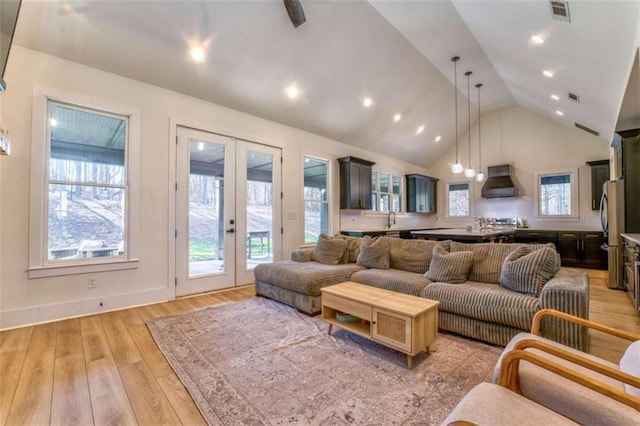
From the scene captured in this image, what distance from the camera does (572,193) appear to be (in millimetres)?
6711

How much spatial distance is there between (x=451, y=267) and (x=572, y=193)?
605cm

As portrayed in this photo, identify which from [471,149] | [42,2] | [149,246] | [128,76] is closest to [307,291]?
[149,246]

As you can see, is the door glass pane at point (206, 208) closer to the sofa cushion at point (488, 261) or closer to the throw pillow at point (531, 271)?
the sofa cushion at point (488, 261)

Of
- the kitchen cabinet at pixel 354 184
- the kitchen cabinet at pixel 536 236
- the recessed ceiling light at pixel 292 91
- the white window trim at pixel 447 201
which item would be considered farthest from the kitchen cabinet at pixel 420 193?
the recessed ceiling light at pixel 292 91

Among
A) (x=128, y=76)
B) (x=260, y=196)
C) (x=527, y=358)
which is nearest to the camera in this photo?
(x=527, y=358)

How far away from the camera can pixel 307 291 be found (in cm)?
320

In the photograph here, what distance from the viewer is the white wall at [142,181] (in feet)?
9.32

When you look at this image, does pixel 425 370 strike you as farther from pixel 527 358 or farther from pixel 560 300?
pixel 560 300

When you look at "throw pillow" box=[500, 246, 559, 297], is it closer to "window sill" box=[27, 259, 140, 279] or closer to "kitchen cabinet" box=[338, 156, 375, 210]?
"kitchen cabinet" box=[338, 156, 375, 210]

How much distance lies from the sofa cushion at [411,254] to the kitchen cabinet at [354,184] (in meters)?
2.32

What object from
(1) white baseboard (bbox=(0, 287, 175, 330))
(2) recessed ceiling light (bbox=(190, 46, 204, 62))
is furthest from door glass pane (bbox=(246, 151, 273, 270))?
(2) recessed ceiling light (bbox=(190, 46, 204, 62))

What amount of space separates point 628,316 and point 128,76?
255 inches

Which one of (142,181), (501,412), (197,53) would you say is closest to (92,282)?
(142,181)

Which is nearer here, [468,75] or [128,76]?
[128,76]
